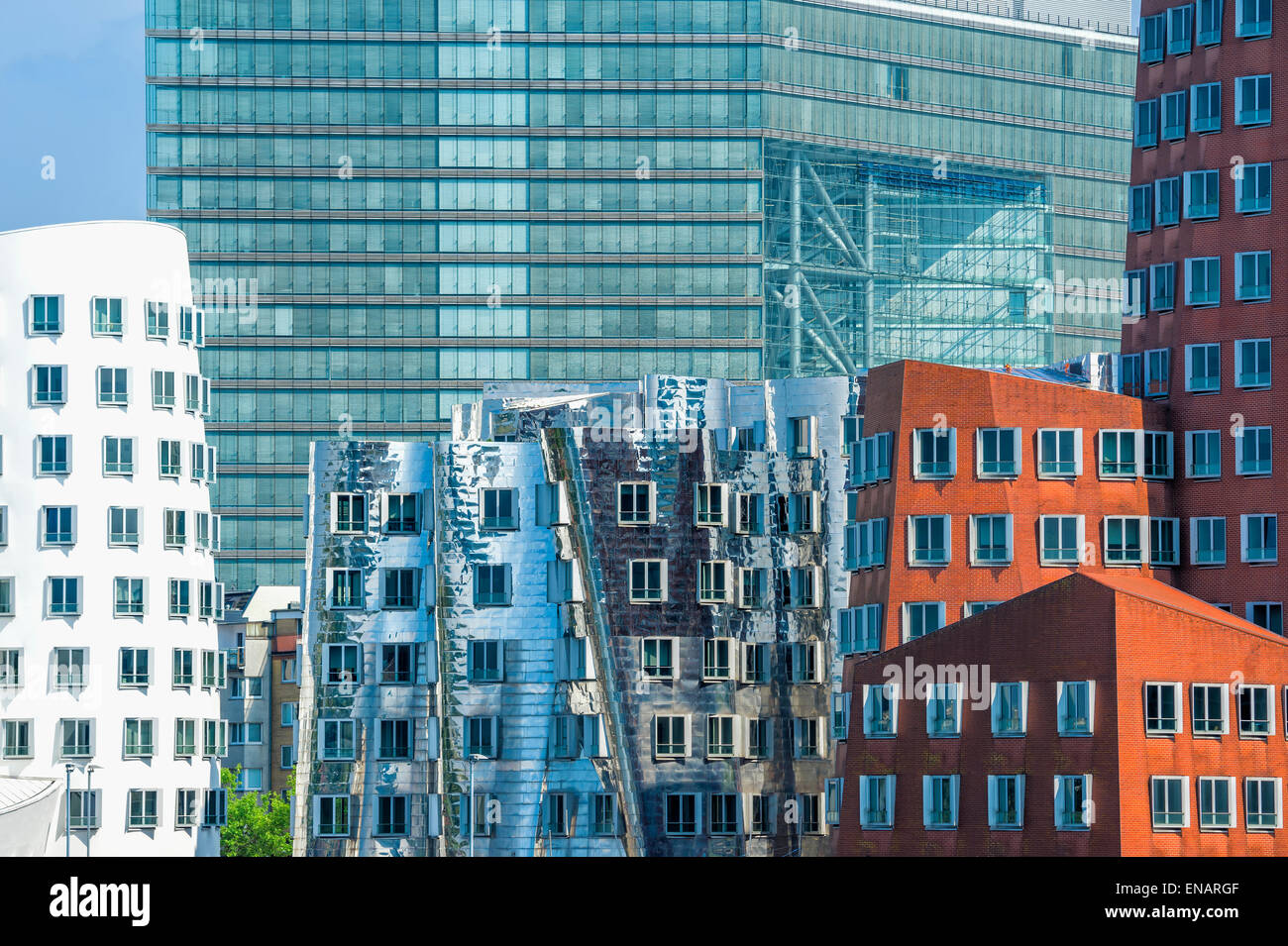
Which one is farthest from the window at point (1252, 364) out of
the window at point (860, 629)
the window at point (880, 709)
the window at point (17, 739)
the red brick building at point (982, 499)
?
the window at point (17, 739)

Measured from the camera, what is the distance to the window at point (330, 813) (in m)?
134

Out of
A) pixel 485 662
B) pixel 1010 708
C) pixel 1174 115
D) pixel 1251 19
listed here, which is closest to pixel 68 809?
pixel 485 662

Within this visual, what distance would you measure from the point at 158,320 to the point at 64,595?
18.3 meters

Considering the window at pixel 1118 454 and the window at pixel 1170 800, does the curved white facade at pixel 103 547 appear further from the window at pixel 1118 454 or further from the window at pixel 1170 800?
the window at pixel 1170 800

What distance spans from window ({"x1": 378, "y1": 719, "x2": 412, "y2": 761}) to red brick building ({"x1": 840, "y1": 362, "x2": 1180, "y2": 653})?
2897cm

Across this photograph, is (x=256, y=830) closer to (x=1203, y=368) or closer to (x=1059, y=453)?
(x=1059, y=453)

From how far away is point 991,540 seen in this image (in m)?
120

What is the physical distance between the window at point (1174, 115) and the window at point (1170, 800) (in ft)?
138

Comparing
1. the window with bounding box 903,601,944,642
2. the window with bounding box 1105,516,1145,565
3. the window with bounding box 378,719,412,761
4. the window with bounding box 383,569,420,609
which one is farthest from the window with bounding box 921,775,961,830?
the window with bounding box 383,569,420,609

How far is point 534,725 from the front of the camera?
133 meters

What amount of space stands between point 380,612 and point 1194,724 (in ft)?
176
